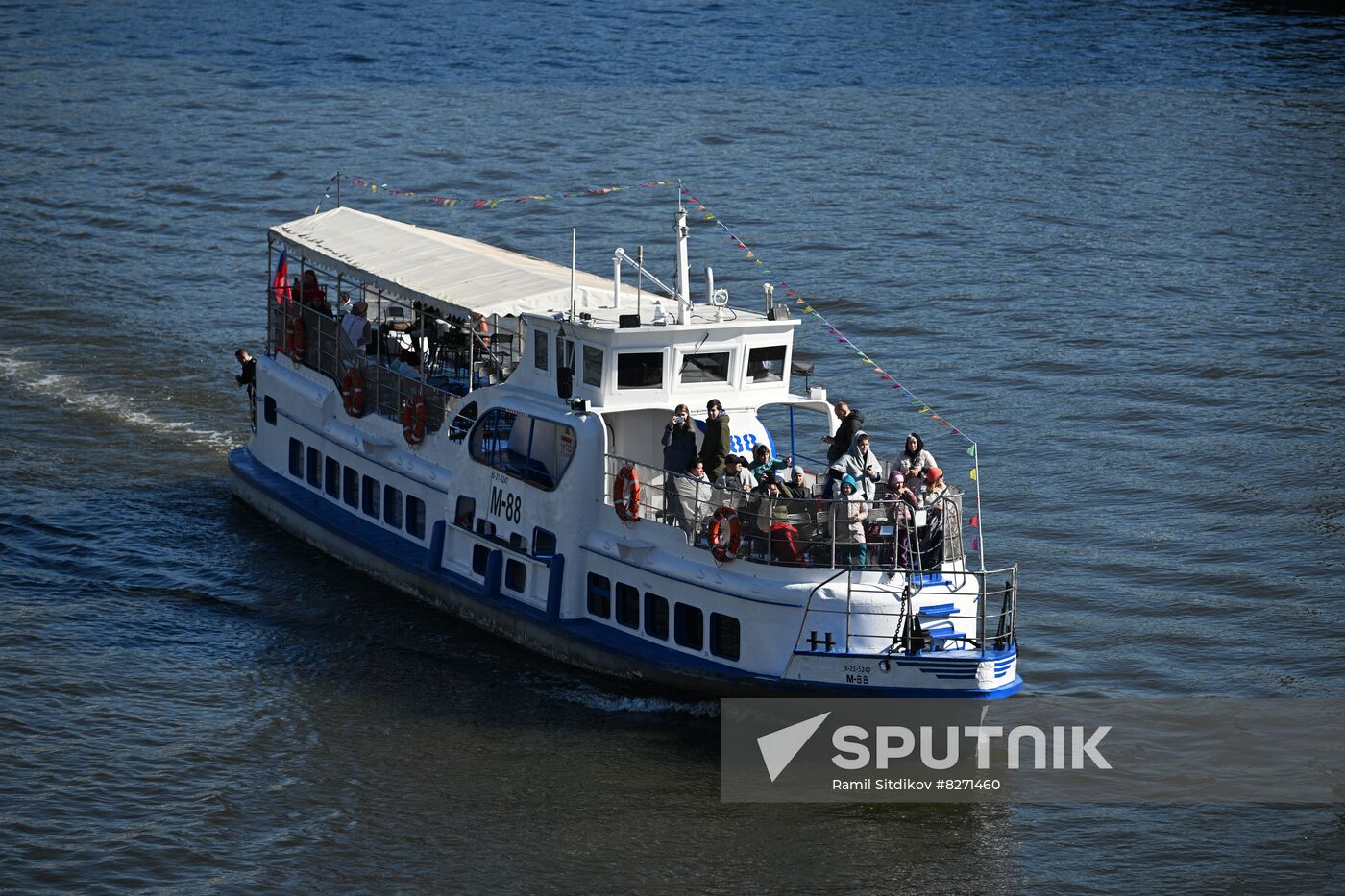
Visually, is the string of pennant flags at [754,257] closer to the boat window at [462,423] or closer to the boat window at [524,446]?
the boat window at [462,423]

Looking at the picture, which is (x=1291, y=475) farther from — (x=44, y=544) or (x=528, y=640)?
(x=44, y=544)

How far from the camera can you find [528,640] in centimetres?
2858

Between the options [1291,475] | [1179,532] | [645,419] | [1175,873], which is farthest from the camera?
[1291,475]

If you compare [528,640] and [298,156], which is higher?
[298,156]

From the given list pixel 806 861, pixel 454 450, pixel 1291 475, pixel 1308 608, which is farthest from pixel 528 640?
pixel 1291 475

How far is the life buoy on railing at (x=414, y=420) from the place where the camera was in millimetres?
30252

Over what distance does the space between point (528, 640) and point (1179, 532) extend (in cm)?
1189

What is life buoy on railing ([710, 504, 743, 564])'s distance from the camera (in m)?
25.1

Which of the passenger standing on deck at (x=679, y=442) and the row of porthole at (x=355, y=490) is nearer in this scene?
the passenger standing on deck at (x=679, y=442)

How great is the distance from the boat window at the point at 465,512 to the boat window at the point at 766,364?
487 centimetres

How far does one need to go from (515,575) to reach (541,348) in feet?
11.5

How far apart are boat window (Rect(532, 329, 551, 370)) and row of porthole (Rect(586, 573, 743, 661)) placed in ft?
10.6

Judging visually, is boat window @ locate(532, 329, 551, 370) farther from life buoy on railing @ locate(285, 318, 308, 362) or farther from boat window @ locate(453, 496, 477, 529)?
life buoy on railing @ locate(285, 318, 308, 362)

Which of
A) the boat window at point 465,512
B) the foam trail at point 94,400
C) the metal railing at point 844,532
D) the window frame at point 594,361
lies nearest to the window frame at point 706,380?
the window frame at point 594,361
